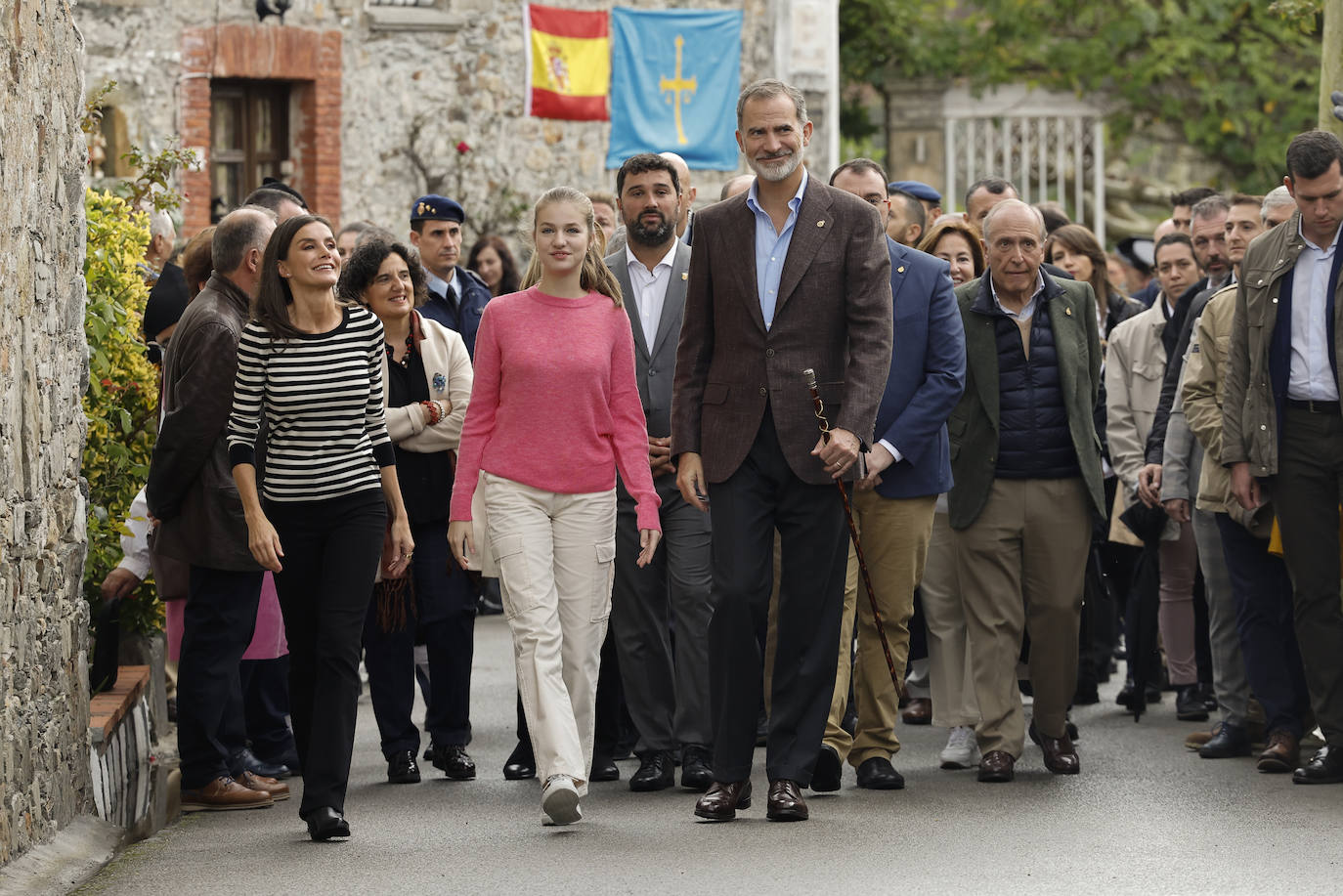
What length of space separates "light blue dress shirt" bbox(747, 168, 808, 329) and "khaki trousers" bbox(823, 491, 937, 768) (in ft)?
3.82

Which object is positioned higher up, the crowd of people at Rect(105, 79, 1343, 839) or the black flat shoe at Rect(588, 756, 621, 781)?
the crowd of people at Rect(105, 79, 1343, 839)

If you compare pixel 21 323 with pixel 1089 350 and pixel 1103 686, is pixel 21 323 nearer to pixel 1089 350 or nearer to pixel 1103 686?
pixel 1089 350

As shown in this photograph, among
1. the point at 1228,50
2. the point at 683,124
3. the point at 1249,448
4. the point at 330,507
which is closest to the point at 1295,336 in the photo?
the point at 1249,448

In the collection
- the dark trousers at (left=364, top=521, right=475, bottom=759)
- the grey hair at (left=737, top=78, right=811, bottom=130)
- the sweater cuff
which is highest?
the grey hair at (left=737, top=78, right=811, bottom=130)

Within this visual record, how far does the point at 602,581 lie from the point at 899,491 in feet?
4.08

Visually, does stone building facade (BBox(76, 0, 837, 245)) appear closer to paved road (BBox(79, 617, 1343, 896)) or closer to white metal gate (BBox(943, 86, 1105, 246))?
white metal gate (BBox(943, 86, 1105, 246))

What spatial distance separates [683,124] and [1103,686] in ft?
32.0

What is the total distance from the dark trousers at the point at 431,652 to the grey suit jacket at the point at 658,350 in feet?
3.18

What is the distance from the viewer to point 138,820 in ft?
23.4

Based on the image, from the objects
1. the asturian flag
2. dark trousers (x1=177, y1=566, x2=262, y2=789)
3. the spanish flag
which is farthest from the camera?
the asturian flag

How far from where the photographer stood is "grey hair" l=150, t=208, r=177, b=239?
9.65 m

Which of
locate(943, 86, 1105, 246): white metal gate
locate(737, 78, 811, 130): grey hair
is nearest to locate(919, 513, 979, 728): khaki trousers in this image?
locate(737, 78, 811, 130): grey hair

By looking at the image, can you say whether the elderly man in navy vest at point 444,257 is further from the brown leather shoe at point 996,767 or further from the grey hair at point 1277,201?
the grey hair at point 1277,201

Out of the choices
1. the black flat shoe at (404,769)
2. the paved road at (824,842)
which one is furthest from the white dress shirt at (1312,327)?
the black flat shoe at (404,769)
